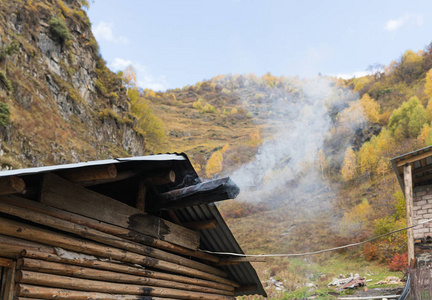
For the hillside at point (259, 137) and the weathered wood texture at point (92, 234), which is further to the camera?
the hillside at point (259, 137)

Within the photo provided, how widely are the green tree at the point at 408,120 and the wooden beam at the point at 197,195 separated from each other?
2392 inches

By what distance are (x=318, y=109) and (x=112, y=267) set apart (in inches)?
4357

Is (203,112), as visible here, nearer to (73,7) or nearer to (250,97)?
(250,97)

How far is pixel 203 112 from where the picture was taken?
13112 centimetres

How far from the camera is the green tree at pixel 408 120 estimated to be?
59222 mm

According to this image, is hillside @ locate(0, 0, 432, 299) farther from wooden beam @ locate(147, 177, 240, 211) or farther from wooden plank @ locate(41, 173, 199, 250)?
wooden beam @ locate(147, 177, 240, 211)

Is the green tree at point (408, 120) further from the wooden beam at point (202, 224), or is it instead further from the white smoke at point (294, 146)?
the wooden beam at point (202, 224)

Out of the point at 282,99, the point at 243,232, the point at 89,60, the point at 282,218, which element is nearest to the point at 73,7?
the point at 89,60

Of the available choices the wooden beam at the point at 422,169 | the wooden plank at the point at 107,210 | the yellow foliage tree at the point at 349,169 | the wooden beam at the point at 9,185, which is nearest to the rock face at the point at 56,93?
the wooden plank at the point at 107,210

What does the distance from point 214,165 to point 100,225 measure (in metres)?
82.0

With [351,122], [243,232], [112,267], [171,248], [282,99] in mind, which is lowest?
[112,267]

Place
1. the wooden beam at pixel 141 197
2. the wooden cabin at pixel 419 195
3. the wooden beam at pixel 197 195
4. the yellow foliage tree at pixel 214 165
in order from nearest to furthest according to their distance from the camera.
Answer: the wooden beam at pixel 197 195
the wooden beam at pixel 141 197
the wooden cabin at pixel 419 195
the yellow foliage tree at pixel 214 165

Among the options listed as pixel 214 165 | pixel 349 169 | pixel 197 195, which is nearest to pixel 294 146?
pixel 214 165

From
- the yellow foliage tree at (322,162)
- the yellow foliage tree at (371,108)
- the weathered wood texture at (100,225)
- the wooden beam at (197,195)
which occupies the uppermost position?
the yellow foliage tree at (371,108)
